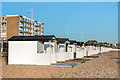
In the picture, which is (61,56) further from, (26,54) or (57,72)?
(57,72)

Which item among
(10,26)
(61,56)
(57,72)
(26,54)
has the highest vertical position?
(10,26)

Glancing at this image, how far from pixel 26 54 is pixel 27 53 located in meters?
0.14

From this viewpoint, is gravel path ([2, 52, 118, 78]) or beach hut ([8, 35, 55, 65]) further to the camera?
beach hut ([8, 35, 55, 65])

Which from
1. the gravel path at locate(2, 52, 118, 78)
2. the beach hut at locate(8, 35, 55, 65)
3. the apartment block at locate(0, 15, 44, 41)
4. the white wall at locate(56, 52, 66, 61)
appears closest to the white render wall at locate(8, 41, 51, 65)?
the beach hut at locate(8, 35, 55, 65)

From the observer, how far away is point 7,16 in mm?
94812

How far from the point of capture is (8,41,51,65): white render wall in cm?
1989

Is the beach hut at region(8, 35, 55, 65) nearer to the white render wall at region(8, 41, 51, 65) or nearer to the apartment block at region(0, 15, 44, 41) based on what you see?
the white render wall at region(8, 41, 51, 65)

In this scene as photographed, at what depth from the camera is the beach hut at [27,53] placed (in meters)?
19.9

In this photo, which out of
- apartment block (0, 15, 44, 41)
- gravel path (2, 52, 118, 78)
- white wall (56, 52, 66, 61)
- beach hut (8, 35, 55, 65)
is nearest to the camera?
gravel path (2, 52, 118, 78)

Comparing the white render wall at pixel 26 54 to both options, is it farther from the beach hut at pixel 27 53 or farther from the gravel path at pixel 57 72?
the gravel path at pixel 57 72

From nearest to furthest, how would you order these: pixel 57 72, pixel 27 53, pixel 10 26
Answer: pixel 57 72 < pixel 27 53 < pixel 10 26

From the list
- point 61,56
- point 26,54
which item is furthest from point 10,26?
point 26,54

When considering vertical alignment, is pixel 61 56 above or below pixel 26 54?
below

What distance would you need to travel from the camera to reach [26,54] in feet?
65.6
